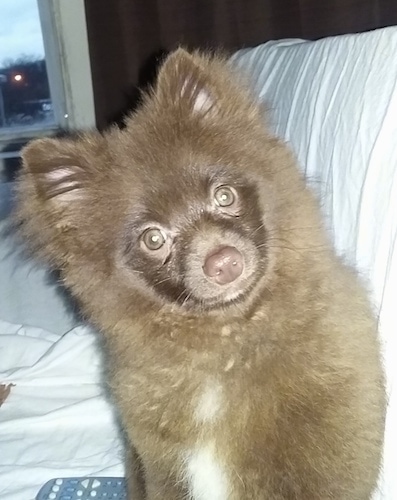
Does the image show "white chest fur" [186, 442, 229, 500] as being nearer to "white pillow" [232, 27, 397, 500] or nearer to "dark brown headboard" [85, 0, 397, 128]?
"white pillow" [232, 27, 397, 500]

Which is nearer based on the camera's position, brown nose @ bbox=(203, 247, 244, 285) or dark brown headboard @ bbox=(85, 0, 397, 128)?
brown nose @ bbox=(203, 247, 244, 285)

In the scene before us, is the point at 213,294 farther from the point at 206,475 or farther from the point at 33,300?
the point at 33,300

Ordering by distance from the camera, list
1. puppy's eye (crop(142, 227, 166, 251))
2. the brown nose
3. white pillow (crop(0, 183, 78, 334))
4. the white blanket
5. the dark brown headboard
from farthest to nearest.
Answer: the dark brown headboard < white pillow (crop(0, 183, 78, 334)) < the white blanket < puppy's eye (crop(142, 227, 166, 251)) < the brown nose

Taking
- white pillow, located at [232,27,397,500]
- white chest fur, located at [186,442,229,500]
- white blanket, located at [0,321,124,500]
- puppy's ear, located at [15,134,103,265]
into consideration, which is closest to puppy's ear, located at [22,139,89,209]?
puppy's ear, located at [15,134,103,265]

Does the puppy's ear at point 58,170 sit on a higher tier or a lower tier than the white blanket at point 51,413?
higher

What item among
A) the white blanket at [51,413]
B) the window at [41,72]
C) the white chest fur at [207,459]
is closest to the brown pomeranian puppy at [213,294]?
the white chest fur at [207,459]

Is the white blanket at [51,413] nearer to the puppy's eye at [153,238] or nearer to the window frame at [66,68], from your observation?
the puppy's eye at [153,238]
